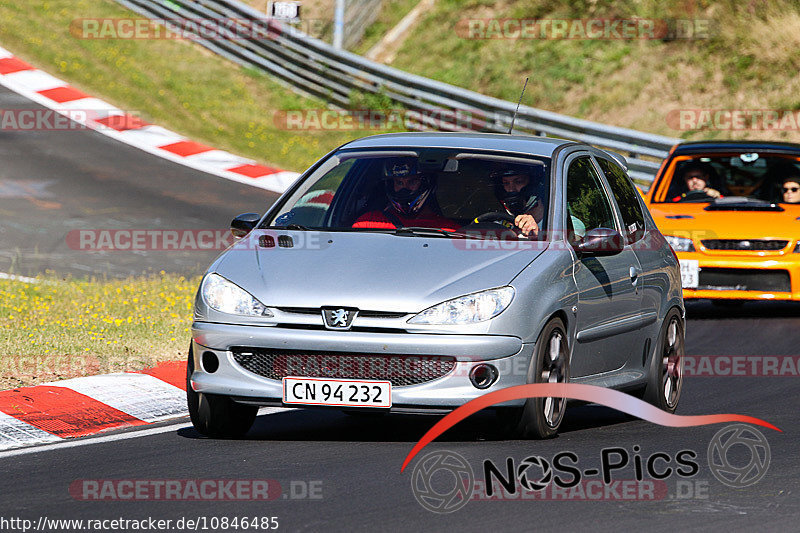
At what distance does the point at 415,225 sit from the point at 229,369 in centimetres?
142

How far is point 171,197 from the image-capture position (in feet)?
64.5

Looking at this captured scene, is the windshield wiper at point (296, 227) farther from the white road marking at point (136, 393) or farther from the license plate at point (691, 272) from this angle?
the license plate at point (691, 272)

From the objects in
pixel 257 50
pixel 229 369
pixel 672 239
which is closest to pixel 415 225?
pixel 229 369

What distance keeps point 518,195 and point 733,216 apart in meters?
6.31

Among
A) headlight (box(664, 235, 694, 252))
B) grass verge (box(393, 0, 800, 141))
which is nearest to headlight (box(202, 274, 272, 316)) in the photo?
headlight (box(664, 235, 694, 252))

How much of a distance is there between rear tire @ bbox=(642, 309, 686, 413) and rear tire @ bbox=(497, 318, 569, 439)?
4.21ft

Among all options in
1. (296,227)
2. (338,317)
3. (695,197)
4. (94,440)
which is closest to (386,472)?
(338,317)

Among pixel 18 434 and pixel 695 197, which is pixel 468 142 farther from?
pixel 695 197

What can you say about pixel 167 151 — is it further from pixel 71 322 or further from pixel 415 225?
pixel 415 225

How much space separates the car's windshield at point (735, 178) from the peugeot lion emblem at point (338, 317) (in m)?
8.10

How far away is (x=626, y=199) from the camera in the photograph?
9.35 meters

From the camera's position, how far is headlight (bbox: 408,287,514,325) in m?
7.25

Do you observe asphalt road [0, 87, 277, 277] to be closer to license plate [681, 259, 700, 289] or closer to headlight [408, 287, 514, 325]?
license plate [681, 259, 700, 289]

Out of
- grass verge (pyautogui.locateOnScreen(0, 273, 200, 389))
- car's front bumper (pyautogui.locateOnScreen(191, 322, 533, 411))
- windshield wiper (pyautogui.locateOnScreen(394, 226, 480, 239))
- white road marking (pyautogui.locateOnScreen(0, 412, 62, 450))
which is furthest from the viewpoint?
grass verge (pyautogui.locateOnScreen(0, 273, 200, 389))
